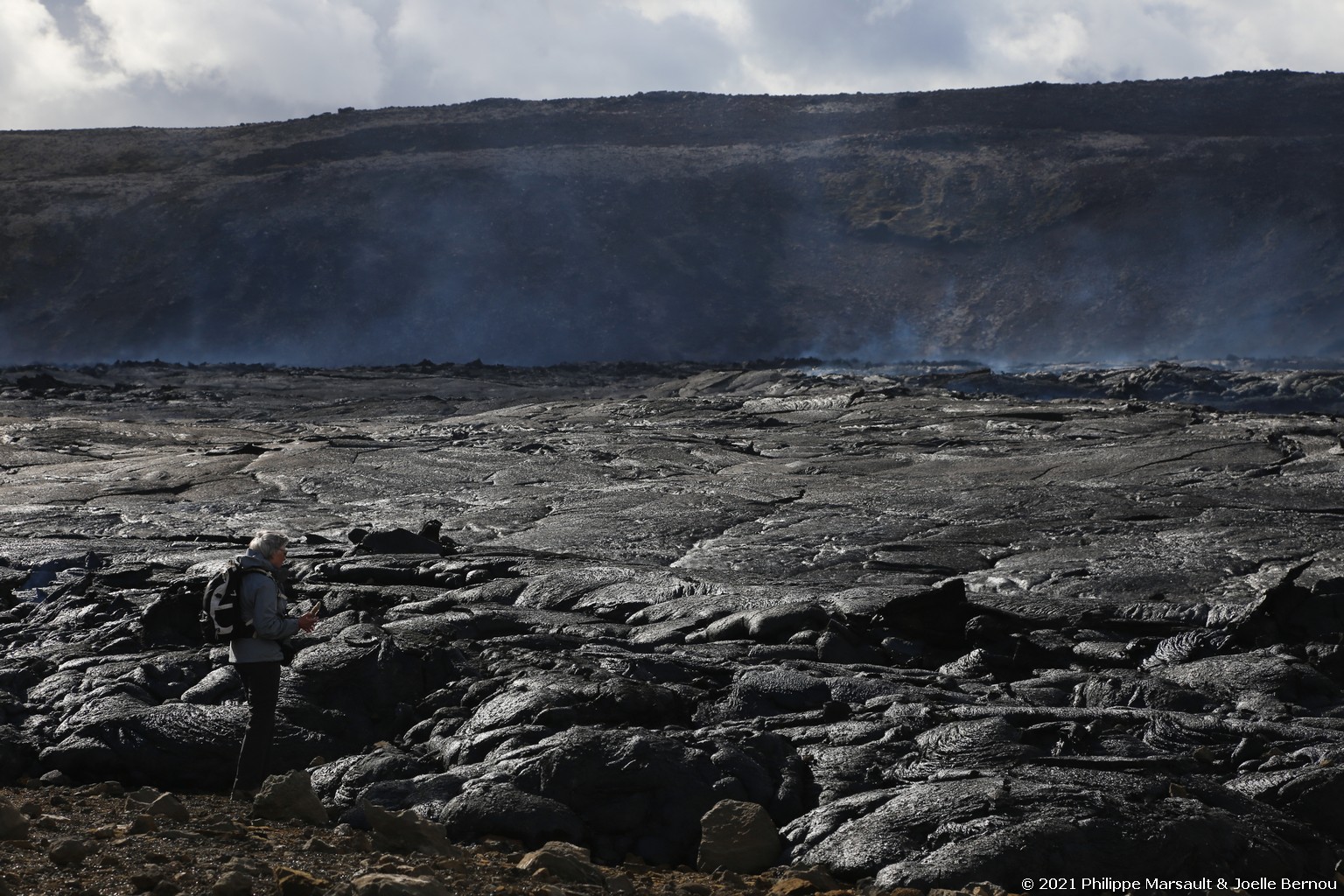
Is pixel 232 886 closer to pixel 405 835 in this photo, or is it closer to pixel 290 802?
pixel 405 835

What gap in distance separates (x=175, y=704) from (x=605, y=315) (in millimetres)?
35321

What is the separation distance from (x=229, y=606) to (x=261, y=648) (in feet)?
0.67

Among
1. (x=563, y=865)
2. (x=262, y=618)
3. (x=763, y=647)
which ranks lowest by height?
(x=563, y=865)

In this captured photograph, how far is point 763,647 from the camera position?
20.7 ft

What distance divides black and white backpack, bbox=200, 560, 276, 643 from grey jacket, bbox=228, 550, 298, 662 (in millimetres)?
17

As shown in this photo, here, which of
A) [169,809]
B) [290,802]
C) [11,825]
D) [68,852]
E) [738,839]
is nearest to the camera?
[68,852]

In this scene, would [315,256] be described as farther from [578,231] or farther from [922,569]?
[922,569]

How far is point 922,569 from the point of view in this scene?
8367 mm

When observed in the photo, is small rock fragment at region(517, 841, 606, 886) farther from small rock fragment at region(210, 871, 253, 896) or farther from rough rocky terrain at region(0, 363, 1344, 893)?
small rock fragment at region(210, 871, 253, 896)

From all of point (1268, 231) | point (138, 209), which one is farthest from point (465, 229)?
point (1268, 231)

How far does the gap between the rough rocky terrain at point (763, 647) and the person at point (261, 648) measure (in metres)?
0.29

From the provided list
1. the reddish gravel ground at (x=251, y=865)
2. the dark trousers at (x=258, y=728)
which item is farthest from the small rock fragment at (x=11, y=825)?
the dark trousers at (x=258, y=728)

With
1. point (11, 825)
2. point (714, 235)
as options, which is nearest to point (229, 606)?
point (11, 825)

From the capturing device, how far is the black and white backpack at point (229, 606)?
4754mm
